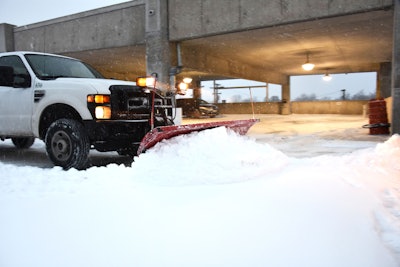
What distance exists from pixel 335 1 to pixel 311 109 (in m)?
19.4

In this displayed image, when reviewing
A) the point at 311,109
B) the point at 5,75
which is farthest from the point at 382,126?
the point at 311,109

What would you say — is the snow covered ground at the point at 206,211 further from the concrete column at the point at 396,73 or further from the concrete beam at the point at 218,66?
the concrete beam at the point at 218,66

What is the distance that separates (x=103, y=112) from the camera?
456 cm

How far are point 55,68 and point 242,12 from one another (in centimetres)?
649

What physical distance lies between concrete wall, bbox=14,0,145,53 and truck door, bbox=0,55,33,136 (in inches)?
269

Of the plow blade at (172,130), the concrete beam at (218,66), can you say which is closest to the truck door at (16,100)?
the plow blade at (172,130)

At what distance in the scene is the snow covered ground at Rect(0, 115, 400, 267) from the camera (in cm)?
205

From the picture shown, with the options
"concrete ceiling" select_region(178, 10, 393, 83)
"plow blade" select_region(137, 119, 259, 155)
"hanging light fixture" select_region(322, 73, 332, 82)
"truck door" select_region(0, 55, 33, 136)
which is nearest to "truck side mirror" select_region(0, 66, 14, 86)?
"truck door" select_region(0, 55, 33, 136)

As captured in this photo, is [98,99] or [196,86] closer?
[98,99]

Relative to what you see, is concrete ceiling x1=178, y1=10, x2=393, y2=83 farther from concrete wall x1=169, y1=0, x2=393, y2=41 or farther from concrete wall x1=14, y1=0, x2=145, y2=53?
concrete wall x1=14, y1=0, x2=145, y2=53

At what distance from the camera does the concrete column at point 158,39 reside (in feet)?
35.9

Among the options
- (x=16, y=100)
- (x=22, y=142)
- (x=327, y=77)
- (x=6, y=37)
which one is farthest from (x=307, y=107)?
(x=16, y=100)

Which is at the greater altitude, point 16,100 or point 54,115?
point 16,100

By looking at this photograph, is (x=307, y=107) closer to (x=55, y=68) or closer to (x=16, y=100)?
(x=55, y=68)
